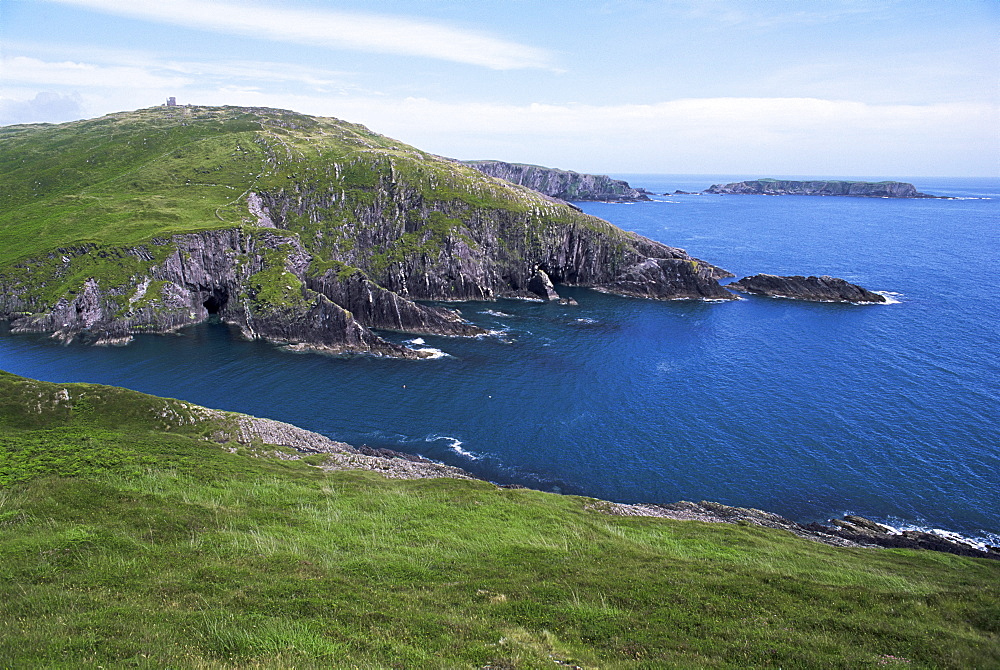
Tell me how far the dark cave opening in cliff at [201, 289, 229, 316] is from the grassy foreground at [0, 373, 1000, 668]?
68774 mm

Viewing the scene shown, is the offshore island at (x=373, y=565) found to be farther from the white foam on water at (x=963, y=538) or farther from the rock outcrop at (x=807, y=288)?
the rock outcrop at (x=807, y=288)

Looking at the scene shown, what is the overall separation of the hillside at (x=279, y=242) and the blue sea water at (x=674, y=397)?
862cm

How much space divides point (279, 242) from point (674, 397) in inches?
3597

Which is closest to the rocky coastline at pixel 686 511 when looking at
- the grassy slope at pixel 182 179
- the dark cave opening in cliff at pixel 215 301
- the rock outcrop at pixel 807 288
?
the dark cave opening in cliff at pixel 215 301

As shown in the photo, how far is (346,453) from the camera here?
2125 inches

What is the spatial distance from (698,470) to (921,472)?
2426 cm

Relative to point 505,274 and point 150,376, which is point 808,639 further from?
point 505,274

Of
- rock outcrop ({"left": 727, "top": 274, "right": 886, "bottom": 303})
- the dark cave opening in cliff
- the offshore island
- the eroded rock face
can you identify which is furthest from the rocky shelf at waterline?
rock outcrop ({"left": 727, "top": 274, "right": 886, "bottom": 303})

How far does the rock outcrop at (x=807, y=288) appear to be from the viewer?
122 m

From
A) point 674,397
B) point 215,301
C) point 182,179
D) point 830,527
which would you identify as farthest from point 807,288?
point 182,179

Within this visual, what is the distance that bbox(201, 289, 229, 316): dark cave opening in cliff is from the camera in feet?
348

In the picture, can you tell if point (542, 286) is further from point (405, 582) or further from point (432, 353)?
point (405, 582)

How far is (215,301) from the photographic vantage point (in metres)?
107

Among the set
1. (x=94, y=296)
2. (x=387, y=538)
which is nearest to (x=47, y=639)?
(x=387, y=538)
